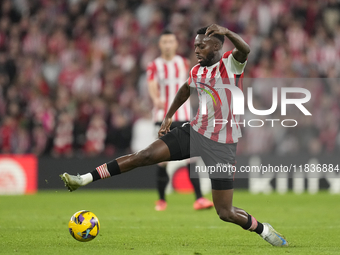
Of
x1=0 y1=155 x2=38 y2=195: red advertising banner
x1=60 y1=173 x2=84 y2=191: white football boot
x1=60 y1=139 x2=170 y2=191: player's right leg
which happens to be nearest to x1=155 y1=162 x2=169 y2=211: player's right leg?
x1=60 y1=139 x2=170 y2=191: player's right leg

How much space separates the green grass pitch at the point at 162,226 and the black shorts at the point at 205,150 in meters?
0.67

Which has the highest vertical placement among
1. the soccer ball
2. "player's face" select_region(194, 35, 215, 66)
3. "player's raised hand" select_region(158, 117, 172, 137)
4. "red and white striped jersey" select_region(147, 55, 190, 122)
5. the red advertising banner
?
"player's face" select_region(194, 35, 215, 66)

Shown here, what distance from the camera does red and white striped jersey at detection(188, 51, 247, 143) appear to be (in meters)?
5.59

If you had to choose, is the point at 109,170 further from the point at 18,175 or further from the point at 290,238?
the point at 18,175

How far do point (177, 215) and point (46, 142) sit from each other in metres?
6.25

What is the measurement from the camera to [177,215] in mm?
8586

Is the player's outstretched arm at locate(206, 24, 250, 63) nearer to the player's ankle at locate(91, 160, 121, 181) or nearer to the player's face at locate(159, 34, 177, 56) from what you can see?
the player's ankle at locate(91, 160, 121, 181)

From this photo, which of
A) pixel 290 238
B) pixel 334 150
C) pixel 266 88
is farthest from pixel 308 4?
pixel 290 238

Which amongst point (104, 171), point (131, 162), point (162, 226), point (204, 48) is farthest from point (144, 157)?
point (162, 226)

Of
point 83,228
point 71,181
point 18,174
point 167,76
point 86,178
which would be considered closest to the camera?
point 71,181

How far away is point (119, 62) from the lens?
614 inches

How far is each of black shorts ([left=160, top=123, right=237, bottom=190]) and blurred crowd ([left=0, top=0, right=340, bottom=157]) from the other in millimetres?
8013

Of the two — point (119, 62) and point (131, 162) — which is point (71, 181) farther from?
point (119, 62)

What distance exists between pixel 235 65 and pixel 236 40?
43 centimetres
